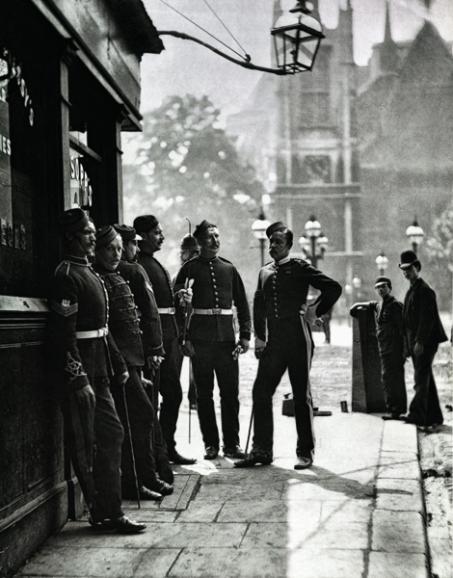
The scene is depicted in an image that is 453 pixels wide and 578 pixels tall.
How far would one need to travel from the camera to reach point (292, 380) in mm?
7438

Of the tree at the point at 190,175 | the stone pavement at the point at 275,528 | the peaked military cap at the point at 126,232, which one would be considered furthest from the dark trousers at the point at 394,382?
the tree at the point at 190,175

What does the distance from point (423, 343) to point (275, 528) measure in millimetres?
4788

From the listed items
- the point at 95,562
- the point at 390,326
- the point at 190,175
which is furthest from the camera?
the point at 190,175

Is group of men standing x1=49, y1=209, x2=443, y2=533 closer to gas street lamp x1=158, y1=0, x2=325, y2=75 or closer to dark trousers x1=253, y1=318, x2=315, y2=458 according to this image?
dark trousers x1=253, y1=318, x2=315, y2=458

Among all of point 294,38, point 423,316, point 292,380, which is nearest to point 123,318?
point 292,380

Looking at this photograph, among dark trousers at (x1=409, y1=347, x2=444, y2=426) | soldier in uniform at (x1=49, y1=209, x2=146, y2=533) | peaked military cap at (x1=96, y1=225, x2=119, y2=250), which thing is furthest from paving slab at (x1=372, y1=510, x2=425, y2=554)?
dark trousers at (x1=409, y1=347, x2=444, y2=426)

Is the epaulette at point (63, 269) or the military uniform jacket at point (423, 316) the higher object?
the epaulette at point (63, 269)

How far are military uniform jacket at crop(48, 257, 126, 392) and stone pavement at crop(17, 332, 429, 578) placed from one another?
1.05 m

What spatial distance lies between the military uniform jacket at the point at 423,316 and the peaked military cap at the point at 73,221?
5.34 m

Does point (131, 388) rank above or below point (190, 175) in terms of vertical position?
below

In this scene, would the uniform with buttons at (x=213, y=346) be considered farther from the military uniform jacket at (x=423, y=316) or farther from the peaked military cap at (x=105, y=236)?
the military uniform jacket at (x=423, y=316)

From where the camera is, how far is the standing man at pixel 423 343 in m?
9.46

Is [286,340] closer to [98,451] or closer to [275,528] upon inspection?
[275,528]

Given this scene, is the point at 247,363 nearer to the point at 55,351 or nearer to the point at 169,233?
the point at 55,351
